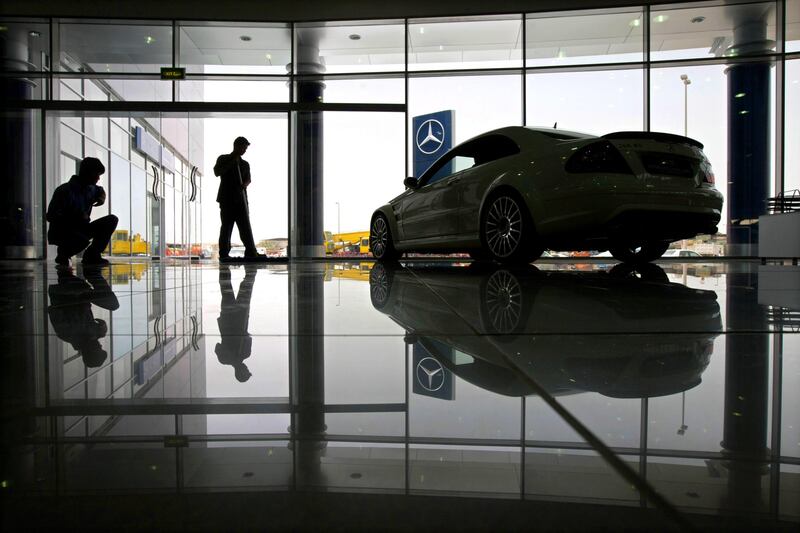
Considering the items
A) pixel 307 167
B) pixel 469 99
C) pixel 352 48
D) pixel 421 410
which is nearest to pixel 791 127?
pixel 469 99

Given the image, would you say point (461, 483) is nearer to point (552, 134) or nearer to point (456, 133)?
point (552, 134)

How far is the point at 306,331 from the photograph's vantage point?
5.56 ft

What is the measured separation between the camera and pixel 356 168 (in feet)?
44.3

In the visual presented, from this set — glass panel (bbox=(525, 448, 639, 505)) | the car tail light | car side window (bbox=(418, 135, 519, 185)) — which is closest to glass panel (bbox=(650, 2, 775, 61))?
car side window (bbox=(418, 135, 519, 185))

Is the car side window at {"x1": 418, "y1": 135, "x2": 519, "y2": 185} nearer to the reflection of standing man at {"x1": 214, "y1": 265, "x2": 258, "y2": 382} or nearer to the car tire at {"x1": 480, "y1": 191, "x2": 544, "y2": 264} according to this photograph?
the car tire at {"x1": 480, "y1": 191, "x2": 544, "y2": 264}

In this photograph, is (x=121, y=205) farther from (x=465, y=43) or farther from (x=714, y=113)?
(x=714, y=113)

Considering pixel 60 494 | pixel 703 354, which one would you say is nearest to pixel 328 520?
pixel 60 494

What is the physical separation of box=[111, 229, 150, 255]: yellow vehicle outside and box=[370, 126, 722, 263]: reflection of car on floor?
12568mm

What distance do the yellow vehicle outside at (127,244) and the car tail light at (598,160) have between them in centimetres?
1414

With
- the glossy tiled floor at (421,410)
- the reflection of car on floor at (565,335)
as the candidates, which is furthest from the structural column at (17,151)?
the glossy tiled floor at (421,410)

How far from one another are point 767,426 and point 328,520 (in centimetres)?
72

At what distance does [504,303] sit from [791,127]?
1400 cm

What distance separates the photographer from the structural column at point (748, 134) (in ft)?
40.4

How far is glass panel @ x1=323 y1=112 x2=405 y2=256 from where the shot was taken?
43.5 feet
